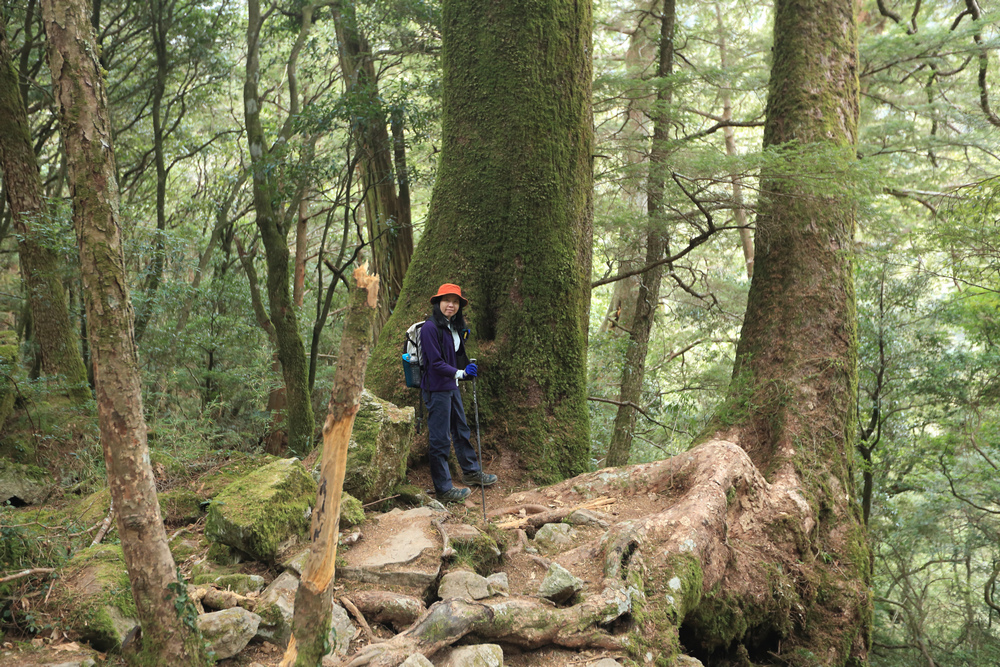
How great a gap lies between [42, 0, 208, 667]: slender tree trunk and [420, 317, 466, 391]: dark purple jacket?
3.01 meters

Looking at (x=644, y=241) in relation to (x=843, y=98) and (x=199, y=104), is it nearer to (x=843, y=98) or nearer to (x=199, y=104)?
(x=843, y=98)

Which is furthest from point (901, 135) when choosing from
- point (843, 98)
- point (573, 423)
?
point (573, 423)

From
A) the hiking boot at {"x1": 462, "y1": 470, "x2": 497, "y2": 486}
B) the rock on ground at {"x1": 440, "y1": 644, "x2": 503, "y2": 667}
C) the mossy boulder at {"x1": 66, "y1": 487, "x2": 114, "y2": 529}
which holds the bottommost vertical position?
the rock on ground at {"x1": 440, "y1": 644, "x2": 503, "y2": 667}

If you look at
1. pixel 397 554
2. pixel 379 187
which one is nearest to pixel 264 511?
pixel 397 554

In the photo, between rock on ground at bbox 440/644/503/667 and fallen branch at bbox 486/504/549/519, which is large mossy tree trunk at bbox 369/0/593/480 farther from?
rock on ground at bbox 440/644/503/667

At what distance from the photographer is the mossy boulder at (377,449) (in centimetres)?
519

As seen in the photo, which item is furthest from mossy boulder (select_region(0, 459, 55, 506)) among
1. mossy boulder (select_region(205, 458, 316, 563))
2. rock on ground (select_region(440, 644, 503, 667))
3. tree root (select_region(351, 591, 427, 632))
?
rock on ground (select_region(440, 644, 503, 667))

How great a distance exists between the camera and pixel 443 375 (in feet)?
18.7

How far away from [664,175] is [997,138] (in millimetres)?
7730

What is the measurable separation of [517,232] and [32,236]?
20.1ft

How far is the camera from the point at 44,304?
8656mm

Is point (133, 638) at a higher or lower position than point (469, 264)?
lower

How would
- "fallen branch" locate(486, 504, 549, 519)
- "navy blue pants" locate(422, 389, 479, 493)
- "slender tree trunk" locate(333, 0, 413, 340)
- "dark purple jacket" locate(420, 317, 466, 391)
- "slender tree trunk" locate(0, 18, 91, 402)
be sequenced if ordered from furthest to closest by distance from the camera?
1. "slender tree trunk" locate(333, 0, 413, 340)
2. "slender tree trunk" locate(0, 18, 91, 402)
3. "navy blue pants" locate(422, 389, 479, 493)
4. "dark purple jacket" locate(420, 317, 466, 391)
5. "fallen branch" locate(486, 504, 549, 519)

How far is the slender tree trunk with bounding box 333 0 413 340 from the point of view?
9.62m
